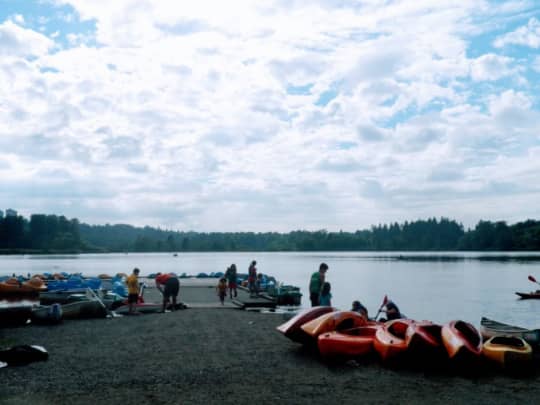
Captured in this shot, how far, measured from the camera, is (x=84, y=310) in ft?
62.1

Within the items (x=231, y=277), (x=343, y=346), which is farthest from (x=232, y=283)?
(x=343, y=346)

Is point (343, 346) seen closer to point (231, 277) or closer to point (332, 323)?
point (332, 323)

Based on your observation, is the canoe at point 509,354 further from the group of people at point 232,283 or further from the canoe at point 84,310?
the group of people at point 232,283

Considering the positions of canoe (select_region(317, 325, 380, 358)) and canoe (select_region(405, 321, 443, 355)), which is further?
canoe (select_region(317, 325, 380, 358))

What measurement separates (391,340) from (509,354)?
6.97 ft

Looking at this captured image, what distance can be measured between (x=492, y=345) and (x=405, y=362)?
167 centimetres

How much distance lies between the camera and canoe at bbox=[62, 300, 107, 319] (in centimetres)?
1869

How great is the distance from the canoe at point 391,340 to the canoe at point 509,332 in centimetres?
259

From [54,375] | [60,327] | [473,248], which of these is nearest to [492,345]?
[54,375]

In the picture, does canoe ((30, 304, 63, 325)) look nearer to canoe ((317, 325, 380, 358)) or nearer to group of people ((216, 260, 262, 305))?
group of people ((216, 260, 262, 305))

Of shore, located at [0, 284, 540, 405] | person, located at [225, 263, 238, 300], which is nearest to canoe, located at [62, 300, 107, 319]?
shore, located at [0, 284, 540, 405]

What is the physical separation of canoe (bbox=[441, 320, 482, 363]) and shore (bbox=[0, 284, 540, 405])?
1.94 feet

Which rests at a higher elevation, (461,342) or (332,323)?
(332,323)

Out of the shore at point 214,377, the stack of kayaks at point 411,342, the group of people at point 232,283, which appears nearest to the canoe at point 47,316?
the shore at point 214,377
